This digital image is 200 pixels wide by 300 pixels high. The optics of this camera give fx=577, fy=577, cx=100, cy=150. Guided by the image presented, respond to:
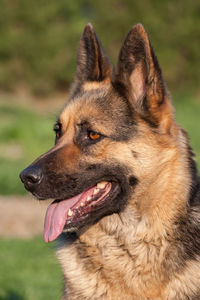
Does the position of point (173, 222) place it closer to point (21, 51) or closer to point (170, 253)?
point (170, 253)

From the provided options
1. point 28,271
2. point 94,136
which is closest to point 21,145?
point 28,271

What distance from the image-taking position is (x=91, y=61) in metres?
5.02

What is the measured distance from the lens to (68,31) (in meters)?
37.3

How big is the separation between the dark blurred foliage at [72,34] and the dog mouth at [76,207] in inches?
1217

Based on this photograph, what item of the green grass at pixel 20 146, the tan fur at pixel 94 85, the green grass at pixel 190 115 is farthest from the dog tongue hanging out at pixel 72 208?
the green grass at pixel 190 115

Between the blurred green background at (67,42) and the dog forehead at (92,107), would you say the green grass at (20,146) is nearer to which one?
the blurred green background at (67,42)

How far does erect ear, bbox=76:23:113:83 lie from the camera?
16.1 feet

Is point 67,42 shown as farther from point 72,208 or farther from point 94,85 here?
point 72,208

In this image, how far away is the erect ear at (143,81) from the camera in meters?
4.32

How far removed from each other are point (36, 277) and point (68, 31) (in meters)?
31.3

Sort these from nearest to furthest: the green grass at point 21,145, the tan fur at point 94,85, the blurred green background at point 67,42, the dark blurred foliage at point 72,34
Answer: the tan fur at point 94,85 → the green grass at point 21,145 → the blurred green background at point 67,42 → the dark blurred foliage at point 72,34

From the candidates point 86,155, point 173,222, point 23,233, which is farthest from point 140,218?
point 23,233

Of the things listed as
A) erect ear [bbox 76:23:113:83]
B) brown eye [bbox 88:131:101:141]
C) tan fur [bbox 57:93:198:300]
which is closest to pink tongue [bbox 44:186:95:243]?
tan fur [bbox 57:93:198:300]

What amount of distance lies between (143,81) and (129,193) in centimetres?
87
